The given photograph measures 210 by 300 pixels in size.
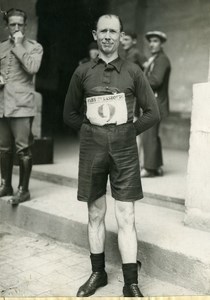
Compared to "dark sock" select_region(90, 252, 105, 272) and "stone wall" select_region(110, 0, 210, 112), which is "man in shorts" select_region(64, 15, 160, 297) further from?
"stone wall" select_region(110, 0, 210, 112)

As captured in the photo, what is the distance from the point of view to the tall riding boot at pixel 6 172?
4.71m

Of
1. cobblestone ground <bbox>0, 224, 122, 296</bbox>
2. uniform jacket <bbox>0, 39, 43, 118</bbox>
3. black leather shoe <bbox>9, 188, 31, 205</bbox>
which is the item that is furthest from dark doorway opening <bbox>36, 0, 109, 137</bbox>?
cobblestone ground <bbox>0, 224, 122, 296</bbox>

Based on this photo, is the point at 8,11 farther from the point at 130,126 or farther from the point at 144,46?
the point at 144,46

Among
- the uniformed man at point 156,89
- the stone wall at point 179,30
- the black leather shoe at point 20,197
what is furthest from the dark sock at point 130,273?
the stone wall at point 179,30

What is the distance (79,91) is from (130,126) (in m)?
0.43

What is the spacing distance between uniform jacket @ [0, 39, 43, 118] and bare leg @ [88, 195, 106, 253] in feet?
5.66

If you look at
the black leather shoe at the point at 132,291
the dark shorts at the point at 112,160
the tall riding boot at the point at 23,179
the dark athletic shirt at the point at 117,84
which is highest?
the dark athletic shirt at the point at 117,84

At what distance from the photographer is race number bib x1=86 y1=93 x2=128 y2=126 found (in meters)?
2.85

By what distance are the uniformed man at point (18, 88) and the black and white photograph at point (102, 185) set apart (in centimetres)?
1

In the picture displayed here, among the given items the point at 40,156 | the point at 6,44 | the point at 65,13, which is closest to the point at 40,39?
the point at 65,13

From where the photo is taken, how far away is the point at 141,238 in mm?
3586

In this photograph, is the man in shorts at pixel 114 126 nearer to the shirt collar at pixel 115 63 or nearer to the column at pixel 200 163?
the shirt collar at pixel 115 63

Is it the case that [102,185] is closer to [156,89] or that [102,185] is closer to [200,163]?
[200,163]

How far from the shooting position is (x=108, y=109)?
112 inches
